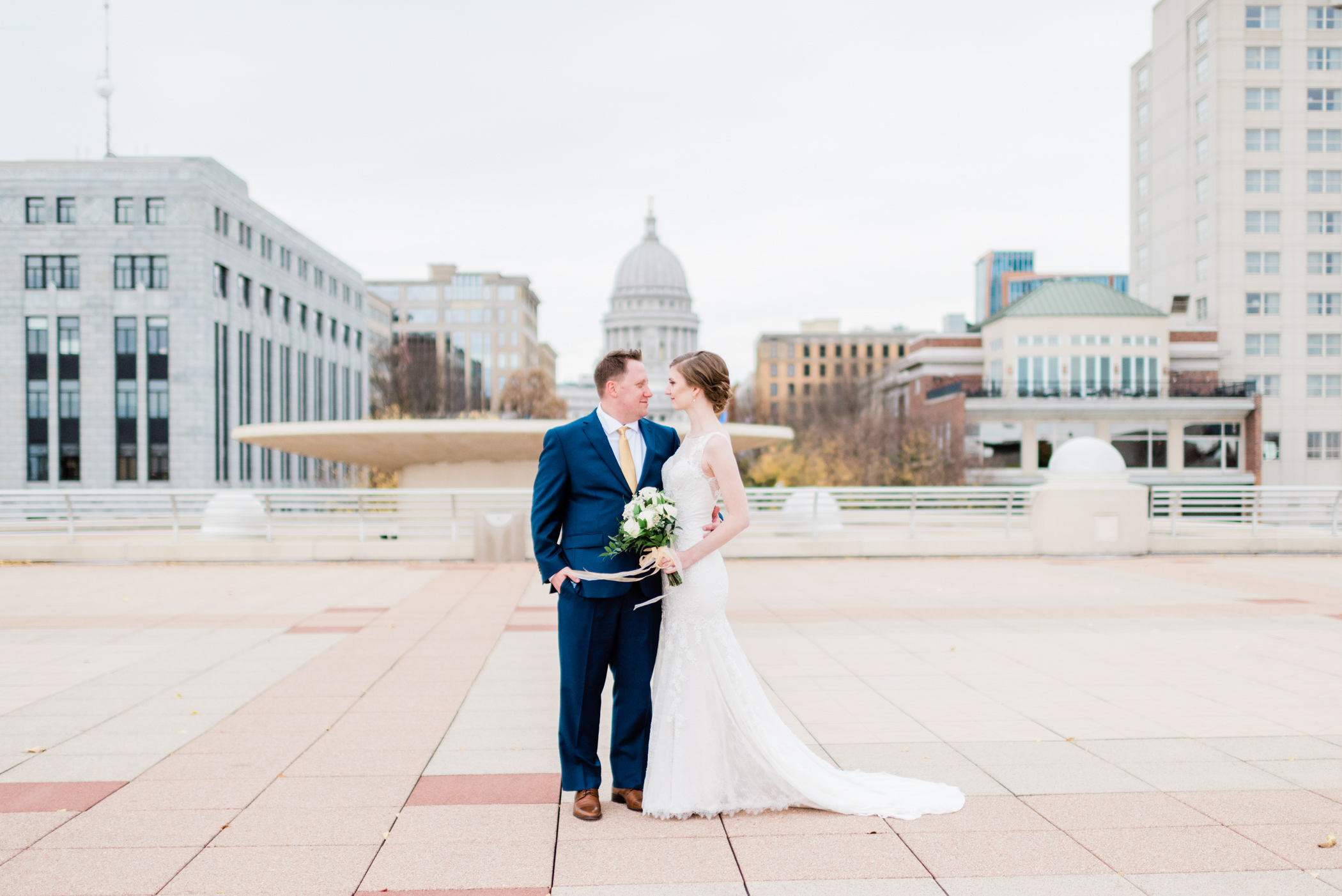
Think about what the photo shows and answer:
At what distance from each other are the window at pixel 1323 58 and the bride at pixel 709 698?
78012 millimetres

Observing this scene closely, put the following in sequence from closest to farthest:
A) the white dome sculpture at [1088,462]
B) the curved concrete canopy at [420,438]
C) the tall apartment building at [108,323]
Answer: the white dome sculpture at [1088,462] → the curved concrete canopy at [420,438] → the tall apartment building at [108,323]

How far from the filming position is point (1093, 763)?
540cm

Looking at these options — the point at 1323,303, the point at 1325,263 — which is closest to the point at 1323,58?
the point at 1325,263

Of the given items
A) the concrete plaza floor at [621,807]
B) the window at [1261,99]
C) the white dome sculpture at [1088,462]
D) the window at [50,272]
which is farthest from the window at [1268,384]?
the window at [50,272]

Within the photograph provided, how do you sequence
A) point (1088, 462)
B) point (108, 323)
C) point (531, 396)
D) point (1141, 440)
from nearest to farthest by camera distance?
point (1088, 462)
point (108, 323)
point (1141, 440)
point (531, 396)

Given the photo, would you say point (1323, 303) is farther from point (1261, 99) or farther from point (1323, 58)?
point (1323, 58)

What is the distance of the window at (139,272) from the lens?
58.7m

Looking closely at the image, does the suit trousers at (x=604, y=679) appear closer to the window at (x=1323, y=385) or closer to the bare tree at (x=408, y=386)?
the bare tree at (x=408, y=386)

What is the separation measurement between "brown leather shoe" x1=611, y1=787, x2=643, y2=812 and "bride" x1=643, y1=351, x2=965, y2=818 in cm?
10

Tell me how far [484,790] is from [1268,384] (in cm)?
7596

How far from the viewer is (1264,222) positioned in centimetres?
6681

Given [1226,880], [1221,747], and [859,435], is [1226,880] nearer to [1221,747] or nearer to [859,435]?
[1221,747]

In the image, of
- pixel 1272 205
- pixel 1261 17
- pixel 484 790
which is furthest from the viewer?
pixel 1272 205

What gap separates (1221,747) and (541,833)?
155 inches
